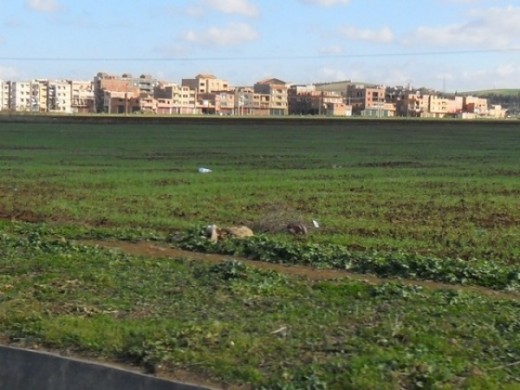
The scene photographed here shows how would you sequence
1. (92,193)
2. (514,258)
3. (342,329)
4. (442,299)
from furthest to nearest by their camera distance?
(92,193) < (514,258) < (442,299) < (342,329)

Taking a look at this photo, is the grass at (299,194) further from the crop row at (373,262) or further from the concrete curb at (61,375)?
the concrete curb at (61,375)

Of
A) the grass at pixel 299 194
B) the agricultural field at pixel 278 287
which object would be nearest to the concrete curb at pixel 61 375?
the agricultural field at pixel 278 287

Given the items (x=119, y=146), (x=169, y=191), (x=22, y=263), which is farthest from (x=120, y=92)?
(x=22, y=263)

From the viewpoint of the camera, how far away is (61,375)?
7.51 meters

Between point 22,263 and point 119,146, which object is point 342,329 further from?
point 119,146

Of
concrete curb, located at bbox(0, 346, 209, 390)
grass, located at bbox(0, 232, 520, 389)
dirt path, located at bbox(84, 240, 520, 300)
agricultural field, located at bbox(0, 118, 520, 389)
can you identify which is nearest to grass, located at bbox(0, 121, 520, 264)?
agricultural field, located at bbox(0, 118, 520, 389)

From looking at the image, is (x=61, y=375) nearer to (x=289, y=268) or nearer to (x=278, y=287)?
(x=278, y=287)

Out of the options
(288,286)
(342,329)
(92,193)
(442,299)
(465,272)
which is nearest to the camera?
(342,329)

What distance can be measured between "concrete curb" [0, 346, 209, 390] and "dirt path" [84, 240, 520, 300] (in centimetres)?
403

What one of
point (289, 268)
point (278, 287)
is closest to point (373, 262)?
point (289, 268)

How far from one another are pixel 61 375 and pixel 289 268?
4887mm

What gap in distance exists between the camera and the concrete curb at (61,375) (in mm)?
7125

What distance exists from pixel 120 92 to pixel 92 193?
17687 cm

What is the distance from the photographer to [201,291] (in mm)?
9930
